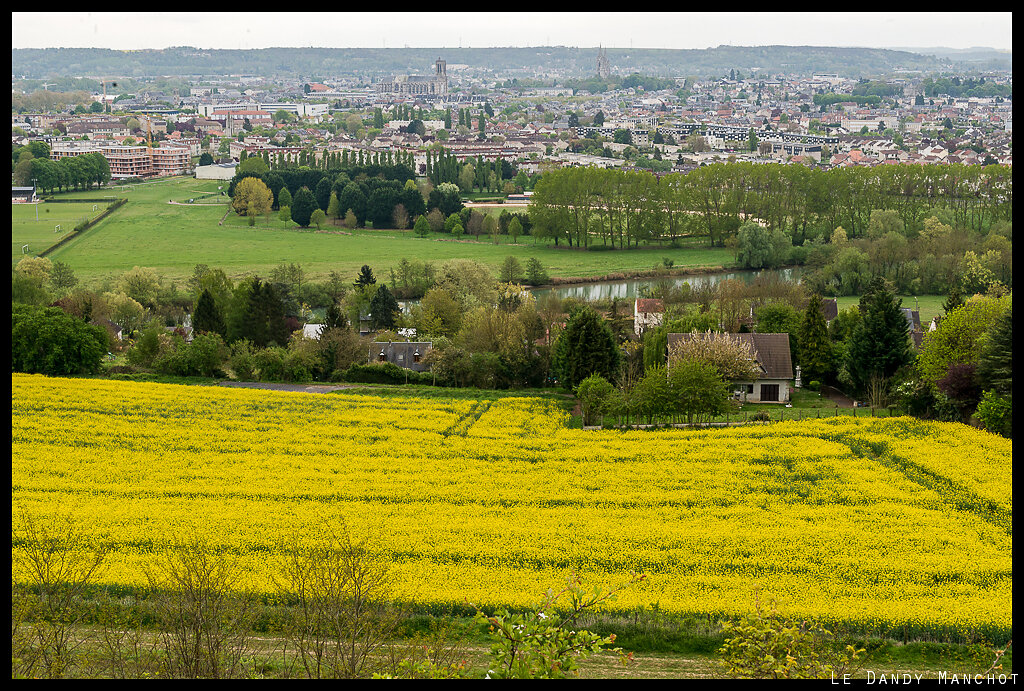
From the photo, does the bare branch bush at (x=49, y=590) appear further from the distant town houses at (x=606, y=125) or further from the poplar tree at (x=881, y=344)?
the distant town houses at (x=606, y=125)

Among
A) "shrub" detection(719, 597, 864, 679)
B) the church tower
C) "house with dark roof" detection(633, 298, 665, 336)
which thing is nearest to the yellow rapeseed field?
"shrub" detection(719, 597, 864, 679)

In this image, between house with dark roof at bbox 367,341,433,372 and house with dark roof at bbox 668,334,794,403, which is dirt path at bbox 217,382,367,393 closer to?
house with dark roof at bbox 367,341,433,372

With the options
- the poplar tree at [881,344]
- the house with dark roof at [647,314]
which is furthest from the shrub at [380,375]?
the poplar tree at [881,344]

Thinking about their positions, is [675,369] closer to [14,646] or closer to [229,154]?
[14,646]

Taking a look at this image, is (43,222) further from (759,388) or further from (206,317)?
(759,388)

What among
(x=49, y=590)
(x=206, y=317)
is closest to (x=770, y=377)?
(x=206, y=317)
